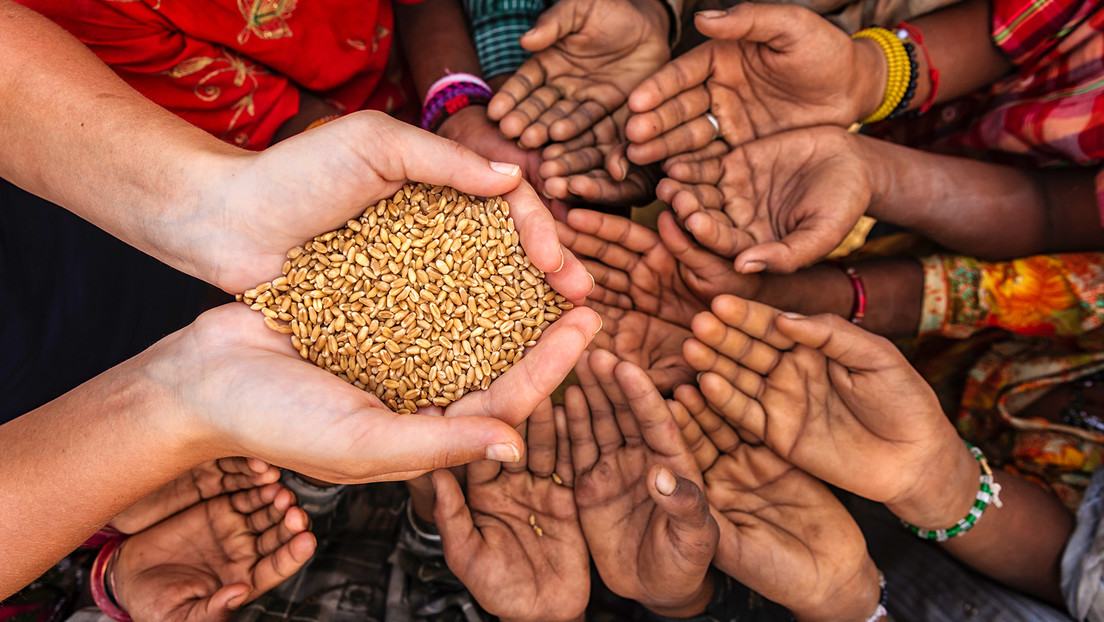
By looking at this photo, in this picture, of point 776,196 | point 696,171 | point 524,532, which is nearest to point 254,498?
point 524,532

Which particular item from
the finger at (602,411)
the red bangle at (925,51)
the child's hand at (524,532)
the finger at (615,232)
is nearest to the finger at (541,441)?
the child's hand at (524,532)

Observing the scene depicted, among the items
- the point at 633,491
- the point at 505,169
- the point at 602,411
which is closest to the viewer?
the point at 505,169

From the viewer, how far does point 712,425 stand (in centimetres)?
203

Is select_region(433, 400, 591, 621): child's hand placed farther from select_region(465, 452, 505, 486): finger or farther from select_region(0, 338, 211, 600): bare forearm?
select_region(0, 338, 211, 600): bare forearm

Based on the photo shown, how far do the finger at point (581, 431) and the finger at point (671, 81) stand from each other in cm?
89

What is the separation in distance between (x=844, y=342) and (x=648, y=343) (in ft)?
2.28

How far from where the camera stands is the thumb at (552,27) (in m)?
2.12

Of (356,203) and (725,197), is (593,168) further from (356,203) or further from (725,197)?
(356,203)

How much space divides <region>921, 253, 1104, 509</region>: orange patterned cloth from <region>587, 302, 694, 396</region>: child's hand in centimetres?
103

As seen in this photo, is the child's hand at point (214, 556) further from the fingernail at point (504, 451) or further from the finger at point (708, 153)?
the finger at point (708, 153)

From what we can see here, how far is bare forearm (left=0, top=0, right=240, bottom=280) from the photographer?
1611 millimetres

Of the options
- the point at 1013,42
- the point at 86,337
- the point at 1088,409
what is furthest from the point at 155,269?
the point at 1088,409

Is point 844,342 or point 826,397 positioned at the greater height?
point 844,342

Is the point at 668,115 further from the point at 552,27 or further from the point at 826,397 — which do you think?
the point at 826,397
